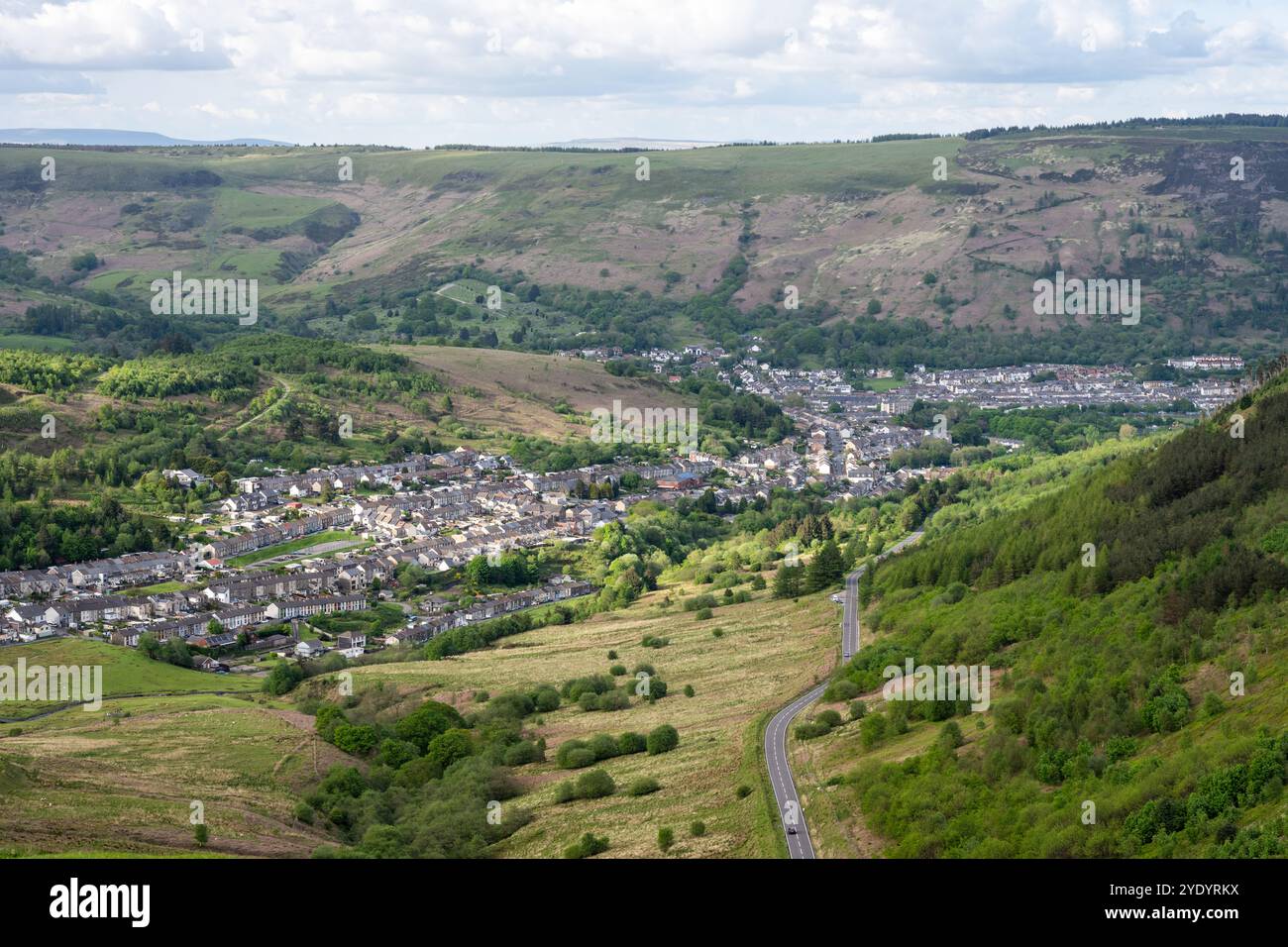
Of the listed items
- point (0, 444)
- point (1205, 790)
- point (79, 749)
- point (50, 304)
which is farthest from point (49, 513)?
point (50, 304)

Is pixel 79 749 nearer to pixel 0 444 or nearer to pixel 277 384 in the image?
pixel 0 444

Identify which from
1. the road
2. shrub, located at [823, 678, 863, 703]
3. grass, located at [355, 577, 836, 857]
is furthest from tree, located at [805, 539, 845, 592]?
shrub, located at [823, 678, 863, 703]

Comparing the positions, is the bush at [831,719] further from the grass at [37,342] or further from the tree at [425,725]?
the grass at [37,342]

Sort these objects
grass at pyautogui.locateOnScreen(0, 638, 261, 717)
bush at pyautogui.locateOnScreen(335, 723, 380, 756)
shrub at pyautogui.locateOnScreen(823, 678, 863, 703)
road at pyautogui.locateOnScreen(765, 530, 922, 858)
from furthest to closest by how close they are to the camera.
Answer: grass at pyautogui.locateOnScreen(0, 638, 261, 717) < bush at pyautogui.locateOnScreen(335, 723, 380, 756) < shrub at pyautogui.locateOnScreen(823, 678, 863, 703) < road at pyautogui.locateOnScreen(765, 530, 922, 858)

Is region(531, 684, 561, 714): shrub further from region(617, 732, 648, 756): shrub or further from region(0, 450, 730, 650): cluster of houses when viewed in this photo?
region(0, 450, 730, 650): cluster of houses

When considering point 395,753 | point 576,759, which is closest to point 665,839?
point 576,759

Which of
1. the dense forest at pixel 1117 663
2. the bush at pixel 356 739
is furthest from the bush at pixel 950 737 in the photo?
the bush at pixel 356 739
